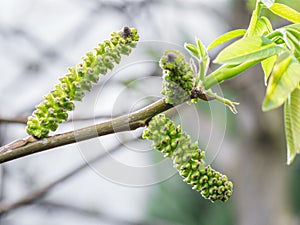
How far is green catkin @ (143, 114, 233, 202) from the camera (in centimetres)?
70

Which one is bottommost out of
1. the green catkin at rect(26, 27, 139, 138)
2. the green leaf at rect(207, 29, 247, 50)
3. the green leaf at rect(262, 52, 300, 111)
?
the green leaf at rect(262, 52, 300, 111)

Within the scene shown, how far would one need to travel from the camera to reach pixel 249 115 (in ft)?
13.5

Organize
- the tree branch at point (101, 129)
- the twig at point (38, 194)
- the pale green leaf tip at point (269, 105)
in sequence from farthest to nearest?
the twig at point (38, 194) → the tree branch at point (101, 129) → the pale green leaf tip at point (269, 105)

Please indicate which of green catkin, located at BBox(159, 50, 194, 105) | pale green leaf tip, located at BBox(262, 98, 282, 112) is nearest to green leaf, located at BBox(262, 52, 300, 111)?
pale green leaf tip, located at BBox(262, 98, 282, 112)

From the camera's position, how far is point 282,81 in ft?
1.94

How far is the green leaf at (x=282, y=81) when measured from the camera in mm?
573

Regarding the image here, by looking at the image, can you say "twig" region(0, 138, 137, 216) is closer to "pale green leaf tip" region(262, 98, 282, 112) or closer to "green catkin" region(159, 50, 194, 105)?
"green catkin" region(159, 50, 194, 105)

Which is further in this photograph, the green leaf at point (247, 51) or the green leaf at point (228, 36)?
the green leaf at point (228, 36)

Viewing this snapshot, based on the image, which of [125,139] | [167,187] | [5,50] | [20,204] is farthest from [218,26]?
[167,187]

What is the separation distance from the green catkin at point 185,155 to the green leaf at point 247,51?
0.12 metres

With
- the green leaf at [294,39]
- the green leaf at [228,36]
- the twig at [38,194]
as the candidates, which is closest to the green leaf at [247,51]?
the green leaf at [294,39]

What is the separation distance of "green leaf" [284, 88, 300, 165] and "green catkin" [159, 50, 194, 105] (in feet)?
0.42

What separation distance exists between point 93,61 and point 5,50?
1916mm

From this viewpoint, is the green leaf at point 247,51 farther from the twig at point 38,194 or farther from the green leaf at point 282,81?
the twig at point 38,194
